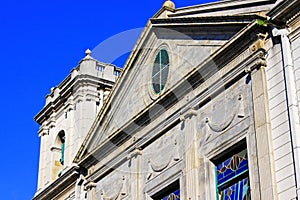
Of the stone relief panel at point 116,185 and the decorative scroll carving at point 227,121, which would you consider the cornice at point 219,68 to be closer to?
the stone relief panel at point 116,185

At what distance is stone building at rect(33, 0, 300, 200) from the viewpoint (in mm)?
20312

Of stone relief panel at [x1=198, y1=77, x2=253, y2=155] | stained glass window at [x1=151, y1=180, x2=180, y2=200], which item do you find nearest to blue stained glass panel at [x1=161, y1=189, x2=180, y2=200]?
stained glass window at [x1=151, y1=180, x2=180, y2=200]

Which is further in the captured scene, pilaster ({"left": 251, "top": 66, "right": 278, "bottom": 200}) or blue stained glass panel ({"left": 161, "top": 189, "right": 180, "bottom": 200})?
blue stained glass panel ({"left": 161, "top": 189, "right": 180, "bottom": 200})

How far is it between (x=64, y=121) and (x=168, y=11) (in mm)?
9178

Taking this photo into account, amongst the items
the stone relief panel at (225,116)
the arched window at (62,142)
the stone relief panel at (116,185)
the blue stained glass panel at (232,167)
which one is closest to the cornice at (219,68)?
the stone relief panel at (225,116)

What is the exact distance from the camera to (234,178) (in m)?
21.5

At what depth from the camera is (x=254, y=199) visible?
20.1 metres

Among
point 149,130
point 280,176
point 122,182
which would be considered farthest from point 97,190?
point 280,176

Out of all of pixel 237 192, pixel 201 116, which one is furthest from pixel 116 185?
pixel 237 192

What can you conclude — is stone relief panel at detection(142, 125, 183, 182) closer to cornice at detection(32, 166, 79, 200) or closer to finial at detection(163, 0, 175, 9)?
cornice at detection(32, 166, 79, 200)

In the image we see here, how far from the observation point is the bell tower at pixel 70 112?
108ft

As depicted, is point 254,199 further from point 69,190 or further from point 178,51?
point 69,190

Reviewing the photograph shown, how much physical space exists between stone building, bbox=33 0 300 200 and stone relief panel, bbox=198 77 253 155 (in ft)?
0.11

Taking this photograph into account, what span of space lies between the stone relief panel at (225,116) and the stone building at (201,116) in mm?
35
